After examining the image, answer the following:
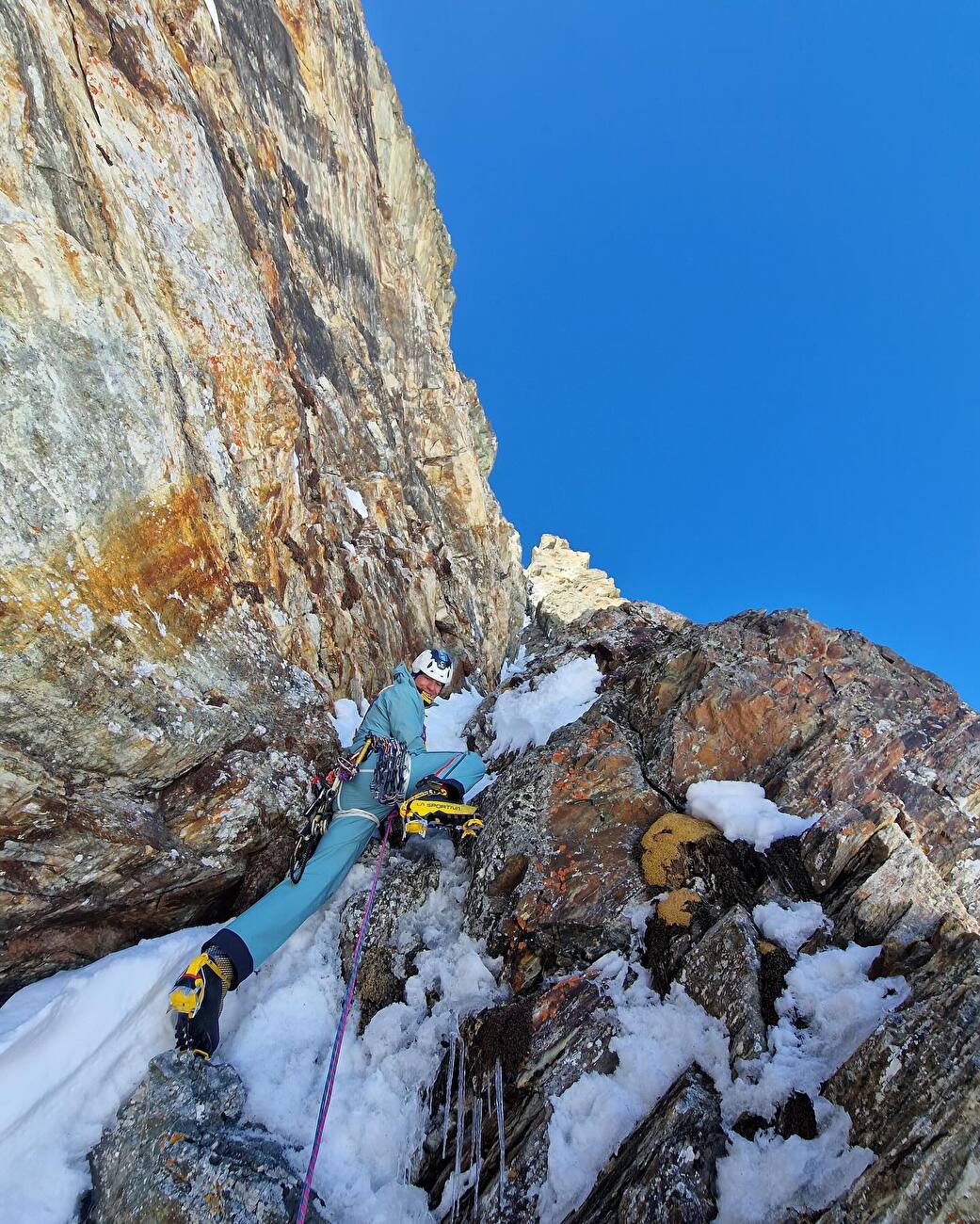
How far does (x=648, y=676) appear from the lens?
9.02m

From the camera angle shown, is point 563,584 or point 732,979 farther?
point 563,584

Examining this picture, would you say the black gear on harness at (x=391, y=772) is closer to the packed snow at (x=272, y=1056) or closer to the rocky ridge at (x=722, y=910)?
the rocky ridge at (x=722, y=910)

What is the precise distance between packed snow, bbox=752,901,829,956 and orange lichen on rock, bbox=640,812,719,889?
33.8 inches

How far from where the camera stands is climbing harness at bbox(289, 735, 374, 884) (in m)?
6.74

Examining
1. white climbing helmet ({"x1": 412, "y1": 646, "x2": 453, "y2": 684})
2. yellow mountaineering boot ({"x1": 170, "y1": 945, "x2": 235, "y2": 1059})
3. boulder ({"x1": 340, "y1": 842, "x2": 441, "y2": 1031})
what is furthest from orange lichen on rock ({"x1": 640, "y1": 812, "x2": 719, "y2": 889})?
yellow mountaineering boot ({"x1": 170, "y1": 945, "x2": 235, "y2": 1059})

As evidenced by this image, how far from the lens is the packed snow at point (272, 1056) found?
4191 mm

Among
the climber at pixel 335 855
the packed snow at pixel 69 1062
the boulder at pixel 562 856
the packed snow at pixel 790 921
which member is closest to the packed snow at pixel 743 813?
the boulder at pixel 562 856

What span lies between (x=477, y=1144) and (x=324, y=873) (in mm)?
3056

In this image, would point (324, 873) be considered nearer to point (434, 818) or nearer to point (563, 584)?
point (434, 818)

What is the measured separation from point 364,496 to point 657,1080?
46.1 ft

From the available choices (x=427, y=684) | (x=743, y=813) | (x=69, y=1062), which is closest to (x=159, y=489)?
(x=427, y=684)

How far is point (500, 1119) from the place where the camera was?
422 cm

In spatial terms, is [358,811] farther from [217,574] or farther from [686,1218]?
[686,1218]

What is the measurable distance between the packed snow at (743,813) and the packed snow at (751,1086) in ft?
4.92
